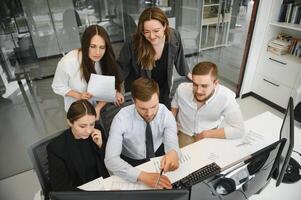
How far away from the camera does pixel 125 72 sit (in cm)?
211

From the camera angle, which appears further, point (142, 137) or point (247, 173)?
point (142, 137)

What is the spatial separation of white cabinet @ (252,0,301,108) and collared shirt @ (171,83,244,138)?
1.62 meters

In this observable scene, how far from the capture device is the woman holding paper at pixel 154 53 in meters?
1.78

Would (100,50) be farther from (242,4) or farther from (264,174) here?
(242,4)

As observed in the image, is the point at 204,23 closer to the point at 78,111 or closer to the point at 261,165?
the point at 78,111

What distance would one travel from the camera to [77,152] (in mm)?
1425

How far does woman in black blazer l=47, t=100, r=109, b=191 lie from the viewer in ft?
4.47

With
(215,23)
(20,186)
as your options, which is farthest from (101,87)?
→ (215,23)

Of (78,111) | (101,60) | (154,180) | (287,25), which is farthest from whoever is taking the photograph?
(287,25)

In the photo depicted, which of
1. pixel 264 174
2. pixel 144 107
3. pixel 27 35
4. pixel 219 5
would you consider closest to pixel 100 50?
pixel 144 107

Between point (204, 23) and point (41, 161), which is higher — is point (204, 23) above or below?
above

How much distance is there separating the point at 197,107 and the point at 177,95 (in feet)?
0.65

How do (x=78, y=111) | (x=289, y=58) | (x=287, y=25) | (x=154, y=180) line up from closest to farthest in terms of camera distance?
(x=154, y=180), (x=78, y=111), (x=287, y=25), (x=289, y=58)

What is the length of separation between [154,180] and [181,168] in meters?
0.23
